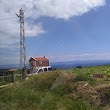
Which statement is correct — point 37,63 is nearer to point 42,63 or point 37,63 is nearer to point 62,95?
point 42,63

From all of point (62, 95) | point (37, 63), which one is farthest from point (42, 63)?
point (62, 95)

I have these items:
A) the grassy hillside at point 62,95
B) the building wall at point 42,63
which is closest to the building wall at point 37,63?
the building wall at point 42,63

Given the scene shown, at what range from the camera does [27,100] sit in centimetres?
2055

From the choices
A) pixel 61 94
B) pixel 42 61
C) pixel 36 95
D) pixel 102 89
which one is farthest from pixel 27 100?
pixel 42 61

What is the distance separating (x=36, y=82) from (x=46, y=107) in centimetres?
795

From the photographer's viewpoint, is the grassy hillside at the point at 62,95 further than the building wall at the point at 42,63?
No

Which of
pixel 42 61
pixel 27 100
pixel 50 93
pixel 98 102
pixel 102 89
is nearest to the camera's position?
pixel 98 102

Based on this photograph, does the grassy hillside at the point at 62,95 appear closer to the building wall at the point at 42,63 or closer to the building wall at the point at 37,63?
the building wall at the point at 37,63

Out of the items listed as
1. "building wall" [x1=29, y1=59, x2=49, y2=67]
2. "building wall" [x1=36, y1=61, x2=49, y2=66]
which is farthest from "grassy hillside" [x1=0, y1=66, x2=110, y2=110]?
"building wall" [x1=36, y1=61, x2=49, y2=66]

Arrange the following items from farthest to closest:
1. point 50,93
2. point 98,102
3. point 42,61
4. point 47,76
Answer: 1. point 42,61
2. point 47,76
3. point 50,93
4. point 98,102

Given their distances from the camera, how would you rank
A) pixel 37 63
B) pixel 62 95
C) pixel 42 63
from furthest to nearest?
pixel 42 63, pixel 37 63, pixel 62 95

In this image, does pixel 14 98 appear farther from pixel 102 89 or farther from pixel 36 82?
pixel 102 89

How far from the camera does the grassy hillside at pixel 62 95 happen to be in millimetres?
17781

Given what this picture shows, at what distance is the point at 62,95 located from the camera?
21.0 metres
